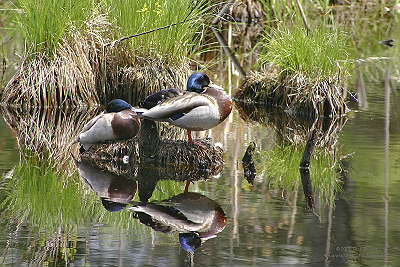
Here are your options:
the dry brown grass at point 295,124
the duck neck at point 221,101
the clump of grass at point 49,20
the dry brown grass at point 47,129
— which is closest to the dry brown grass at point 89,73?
the clump of grass at point 49,20

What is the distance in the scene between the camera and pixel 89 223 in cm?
771

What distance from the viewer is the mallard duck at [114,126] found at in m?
10.1

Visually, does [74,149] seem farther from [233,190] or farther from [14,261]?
[14,261]

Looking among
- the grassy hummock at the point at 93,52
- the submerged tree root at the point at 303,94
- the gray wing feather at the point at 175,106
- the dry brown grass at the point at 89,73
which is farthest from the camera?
the submerged tree root at the point at 303,94

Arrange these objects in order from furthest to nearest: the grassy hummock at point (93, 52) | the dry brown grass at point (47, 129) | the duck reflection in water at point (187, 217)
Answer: the grassy hummock at point (93, 52), the dry brown grass at point (47, 129), the duck reflection in water at point (187, 217)

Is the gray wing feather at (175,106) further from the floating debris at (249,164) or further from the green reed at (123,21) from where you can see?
the green reed at (123,21)

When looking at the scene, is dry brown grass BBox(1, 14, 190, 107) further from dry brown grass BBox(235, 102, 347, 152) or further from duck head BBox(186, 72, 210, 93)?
duck head BBox(186, 72, 210, 93)

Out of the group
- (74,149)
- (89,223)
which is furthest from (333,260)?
(74,149)

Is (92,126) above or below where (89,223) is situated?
above

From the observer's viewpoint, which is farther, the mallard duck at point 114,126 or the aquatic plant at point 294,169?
the mallard duck at point 114,126

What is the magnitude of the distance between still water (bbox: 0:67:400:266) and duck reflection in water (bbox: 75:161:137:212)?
13 mm

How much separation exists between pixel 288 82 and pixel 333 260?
7.24 m

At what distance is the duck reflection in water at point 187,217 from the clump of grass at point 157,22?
4.61 m

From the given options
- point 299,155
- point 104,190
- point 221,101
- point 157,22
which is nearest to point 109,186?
point 104,190
